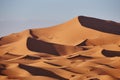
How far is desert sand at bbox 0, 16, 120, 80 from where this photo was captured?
17.1 meters

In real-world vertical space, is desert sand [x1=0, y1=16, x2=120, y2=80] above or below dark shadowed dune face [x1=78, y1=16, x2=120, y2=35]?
below

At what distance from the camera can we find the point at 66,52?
26953 millimetres

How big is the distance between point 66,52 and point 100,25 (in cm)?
931

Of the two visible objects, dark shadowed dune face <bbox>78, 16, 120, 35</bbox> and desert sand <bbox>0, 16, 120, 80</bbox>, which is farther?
dark shadowed dune face <bbox>78, 16, 120, 35</bbox>

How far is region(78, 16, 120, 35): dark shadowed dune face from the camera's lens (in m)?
34.3

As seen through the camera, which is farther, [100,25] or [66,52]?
[100,25]

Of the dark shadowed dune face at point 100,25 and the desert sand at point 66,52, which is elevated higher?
the dark shadowed dune face at point 100,25

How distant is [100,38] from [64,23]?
272 inches

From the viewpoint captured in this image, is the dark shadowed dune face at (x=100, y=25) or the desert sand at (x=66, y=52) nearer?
the desert sand at (x=66, y=52)

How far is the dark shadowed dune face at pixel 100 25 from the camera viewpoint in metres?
34.3

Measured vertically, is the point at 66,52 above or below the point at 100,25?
below

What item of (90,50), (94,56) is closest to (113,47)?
(90,50)

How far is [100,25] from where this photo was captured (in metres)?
35.4

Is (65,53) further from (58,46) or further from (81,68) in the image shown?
(81,68)
